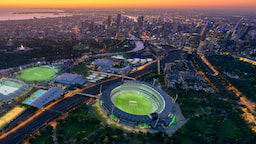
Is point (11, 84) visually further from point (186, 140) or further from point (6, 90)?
point (186, 140)

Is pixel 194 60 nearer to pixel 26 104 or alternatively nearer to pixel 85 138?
pixel 85 138

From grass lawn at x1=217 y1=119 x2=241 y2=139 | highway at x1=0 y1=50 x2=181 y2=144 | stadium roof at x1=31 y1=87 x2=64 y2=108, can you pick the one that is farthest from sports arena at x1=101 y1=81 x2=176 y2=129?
stadium roof at x1=31 y1=87 x2=64 y2=108

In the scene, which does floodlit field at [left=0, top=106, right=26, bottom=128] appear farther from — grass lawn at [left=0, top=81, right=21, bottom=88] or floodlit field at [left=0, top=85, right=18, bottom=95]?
grass lawn at [left=0, top=81, right=21, bottom=88]

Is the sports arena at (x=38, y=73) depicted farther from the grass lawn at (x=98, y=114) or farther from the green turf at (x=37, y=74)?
the grass lawn at (x=98, y=114)

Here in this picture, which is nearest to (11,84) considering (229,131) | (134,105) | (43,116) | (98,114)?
(43,116)

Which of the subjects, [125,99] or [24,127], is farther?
[125,99]

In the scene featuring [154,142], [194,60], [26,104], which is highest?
[194,60]

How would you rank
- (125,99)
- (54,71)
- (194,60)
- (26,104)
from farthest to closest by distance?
(194,60) < (54,71) < (125,99) < (26,104)

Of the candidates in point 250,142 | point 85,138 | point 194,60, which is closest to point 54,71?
point 85,138
